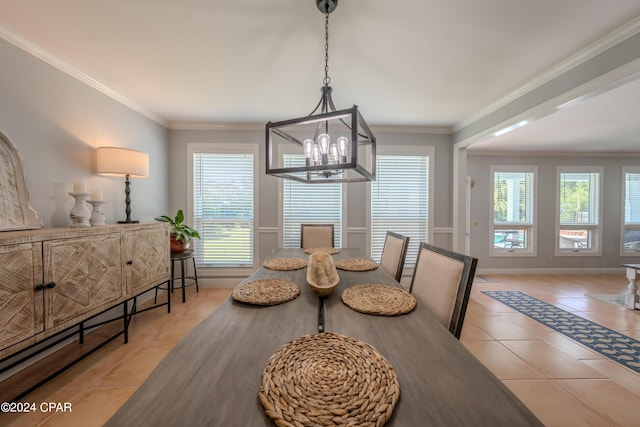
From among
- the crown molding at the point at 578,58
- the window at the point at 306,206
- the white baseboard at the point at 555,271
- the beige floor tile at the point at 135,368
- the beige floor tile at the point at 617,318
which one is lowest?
the beige floor tile at the point at 135,368

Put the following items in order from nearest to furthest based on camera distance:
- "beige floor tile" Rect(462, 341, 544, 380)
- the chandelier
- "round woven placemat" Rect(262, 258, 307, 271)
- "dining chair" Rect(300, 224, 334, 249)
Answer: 1. the chandelier
2. "beige floor tile" Rect(462, 341, 544, 380)
3. "round woven placemat" Rect(262, 258, 307, 271)
4. "dining chair" Rect(300, 224, 334, 249)

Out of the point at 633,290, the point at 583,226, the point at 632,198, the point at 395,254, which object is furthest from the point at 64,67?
the point at 632,198

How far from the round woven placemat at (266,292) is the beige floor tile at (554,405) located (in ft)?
5.75

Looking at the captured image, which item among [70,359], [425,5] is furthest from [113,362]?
[425,5]

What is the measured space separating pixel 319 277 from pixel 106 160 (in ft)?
8.09

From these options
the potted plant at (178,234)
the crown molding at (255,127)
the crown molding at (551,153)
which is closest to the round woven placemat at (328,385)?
the potted plant at (178,234)

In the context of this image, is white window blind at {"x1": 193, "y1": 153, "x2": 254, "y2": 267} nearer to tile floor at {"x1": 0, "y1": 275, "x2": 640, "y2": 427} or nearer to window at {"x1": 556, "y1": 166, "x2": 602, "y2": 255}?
tile floor at {"x1": 0, "y1": 275, "x2": 640, "y2": 427}

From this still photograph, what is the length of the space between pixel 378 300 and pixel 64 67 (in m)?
3.24

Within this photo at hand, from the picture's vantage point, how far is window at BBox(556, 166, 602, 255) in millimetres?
4957

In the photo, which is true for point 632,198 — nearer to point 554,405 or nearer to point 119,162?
point 554,405

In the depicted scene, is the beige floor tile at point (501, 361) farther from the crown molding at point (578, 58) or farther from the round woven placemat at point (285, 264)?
the crown molding at point (578, 58)

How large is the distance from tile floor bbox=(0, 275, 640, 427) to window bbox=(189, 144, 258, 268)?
83 centimetres

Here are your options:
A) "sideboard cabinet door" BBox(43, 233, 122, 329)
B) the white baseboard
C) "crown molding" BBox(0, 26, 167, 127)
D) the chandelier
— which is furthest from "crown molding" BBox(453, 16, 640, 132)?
"crown molding" BBox(0, 26, 167, 127)

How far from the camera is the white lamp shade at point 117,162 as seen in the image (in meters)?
2.42
